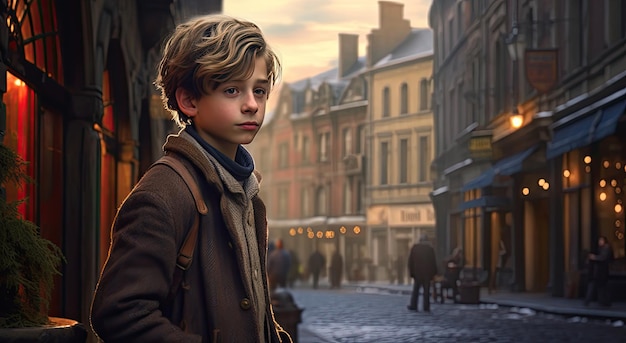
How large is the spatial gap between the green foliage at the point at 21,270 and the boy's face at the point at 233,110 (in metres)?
1.57

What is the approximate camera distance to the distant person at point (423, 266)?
19.9m

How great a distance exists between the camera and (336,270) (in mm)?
36250

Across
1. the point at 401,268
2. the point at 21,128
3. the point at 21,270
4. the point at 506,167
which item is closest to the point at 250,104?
the point at 21,270

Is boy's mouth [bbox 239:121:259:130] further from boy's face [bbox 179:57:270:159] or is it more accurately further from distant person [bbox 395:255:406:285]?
distant person [bbox 395:255:406:285]

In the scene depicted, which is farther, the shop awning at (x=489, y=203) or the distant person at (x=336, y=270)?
the distant person at (x=336, y=270)

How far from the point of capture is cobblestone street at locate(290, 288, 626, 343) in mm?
15945

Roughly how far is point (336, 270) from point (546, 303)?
1615 cm

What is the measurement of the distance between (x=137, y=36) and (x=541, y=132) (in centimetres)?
850

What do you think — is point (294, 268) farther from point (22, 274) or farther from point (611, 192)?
point (22, 274)

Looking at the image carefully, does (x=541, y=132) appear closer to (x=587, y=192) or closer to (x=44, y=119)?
(x=587, y=192)

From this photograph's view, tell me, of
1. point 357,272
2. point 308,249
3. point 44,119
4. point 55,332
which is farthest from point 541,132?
point 308,249

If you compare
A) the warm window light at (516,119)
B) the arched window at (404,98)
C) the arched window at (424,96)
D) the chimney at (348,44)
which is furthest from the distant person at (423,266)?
the warm window light at (516,119)

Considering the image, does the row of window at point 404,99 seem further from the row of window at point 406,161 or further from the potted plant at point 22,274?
the potted plant at point 22,274

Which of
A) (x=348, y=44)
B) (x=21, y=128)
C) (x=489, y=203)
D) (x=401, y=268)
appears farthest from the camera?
(x=401, y=268)
